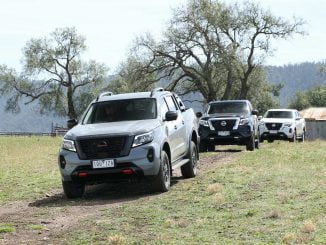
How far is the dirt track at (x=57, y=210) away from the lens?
281 inches

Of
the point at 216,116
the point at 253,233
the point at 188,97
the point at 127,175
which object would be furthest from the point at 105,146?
the point at 188,97

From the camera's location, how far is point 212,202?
895cm

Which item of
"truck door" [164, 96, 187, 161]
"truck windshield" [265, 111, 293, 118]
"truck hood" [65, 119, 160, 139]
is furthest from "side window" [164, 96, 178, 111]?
"truck windshield" [265, 111, 293, 118]

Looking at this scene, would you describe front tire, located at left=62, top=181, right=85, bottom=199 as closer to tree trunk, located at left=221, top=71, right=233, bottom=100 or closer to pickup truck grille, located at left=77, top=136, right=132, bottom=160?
pickup truck grille, located at left=77, top=136, right=132, bottom=160

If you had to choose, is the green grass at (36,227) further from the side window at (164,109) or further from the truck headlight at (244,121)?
the truck headlight at (244,121)

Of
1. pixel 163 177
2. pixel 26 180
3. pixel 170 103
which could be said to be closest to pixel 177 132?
pixel 170 103

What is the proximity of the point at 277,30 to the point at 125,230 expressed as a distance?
158 ft

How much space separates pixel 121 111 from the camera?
A: 11.5 m

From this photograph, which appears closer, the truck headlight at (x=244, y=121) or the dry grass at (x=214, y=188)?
the dry grass at (x=214, y=188)

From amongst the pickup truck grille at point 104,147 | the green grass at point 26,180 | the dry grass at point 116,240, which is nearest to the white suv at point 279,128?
the green grass at point 26,180

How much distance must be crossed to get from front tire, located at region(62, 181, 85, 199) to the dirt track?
147 mm

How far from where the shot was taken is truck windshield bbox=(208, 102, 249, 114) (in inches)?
830

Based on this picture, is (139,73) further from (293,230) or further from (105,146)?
(293,230)

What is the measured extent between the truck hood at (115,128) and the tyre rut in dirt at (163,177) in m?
0.59
